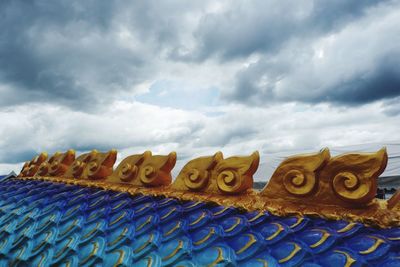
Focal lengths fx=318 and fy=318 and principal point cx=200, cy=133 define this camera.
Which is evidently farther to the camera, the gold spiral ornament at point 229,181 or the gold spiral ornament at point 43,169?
the gold spiral ornament at point 43,169

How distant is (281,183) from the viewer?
2.39 meters

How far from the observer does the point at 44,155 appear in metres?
5.07

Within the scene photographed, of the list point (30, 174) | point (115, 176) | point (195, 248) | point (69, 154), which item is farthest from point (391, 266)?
point (30, 174)

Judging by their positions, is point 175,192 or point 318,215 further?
point 175,192

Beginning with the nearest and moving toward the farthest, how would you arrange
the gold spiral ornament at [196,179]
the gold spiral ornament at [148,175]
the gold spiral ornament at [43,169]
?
the gold spiral ornament at [196,179]
the gold spiral ornament at [148,175]
the gold spiral ornament at [43,169]

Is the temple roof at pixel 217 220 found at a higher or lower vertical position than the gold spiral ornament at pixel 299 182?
lower

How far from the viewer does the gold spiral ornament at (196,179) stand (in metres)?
2.72

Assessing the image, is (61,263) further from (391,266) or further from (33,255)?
(391,266)

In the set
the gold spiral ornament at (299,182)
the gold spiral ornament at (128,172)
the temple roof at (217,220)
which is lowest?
the temple roof at (217,220)

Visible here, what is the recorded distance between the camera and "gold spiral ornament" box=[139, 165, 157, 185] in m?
3.07

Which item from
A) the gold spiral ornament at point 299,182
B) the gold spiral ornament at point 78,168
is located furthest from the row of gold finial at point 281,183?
the gold spiral ornament at point 78,168

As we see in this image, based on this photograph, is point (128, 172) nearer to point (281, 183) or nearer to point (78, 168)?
point (78, 168)

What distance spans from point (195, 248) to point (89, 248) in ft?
2.60

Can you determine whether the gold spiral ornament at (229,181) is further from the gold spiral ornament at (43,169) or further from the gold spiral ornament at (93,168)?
the gold spiral ornament at (43,169)
